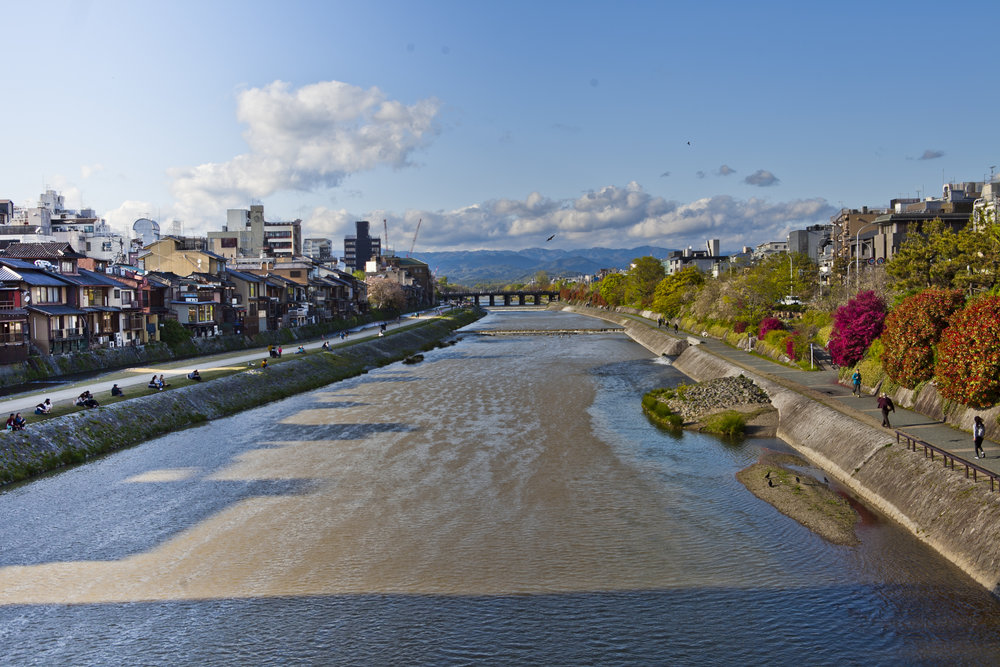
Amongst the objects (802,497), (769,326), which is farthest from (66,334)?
(769,326)

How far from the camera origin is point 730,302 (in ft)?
254

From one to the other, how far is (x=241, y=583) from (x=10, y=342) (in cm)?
3972

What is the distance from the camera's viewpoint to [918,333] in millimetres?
30125

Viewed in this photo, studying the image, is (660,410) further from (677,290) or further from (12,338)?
(677,290)

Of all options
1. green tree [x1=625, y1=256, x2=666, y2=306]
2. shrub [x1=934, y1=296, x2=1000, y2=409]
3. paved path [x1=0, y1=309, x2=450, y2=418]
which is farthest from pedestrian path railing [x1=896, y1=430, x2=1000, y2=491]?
green tree [x1=625, y1=256, x2=666, y2=306]

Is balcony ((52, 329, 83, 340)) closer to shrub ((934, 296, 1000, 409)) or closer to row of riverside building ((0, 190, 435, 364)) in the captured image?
row of riverside building ((0, 190, 435, 364))

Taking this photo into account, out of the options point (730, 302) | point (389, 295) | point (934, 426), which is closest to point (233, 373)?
point (934, 426)

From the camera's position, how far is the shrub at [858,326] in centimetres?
3769

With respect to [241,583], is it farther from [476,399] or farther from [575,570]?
[476,399]

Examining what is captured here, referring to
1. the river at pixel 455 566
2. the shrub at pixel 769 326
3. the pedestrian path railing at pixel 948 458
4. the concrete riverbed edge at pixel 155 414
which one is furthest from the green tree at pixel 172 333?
the pedestrian path railing at pixel 948 458

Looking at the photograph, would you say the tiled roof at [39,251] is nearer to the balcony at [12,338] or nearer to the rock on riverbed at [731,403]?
the balcony at [12,338]

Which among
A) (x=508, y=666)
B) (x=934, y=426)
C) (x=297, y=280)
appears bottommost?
(x=508, y=666)

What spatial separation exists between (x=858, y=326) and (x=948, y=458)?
1803 cm

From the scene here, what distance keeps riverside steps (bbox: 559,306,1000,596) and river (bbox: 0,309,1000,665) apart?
0.74m
